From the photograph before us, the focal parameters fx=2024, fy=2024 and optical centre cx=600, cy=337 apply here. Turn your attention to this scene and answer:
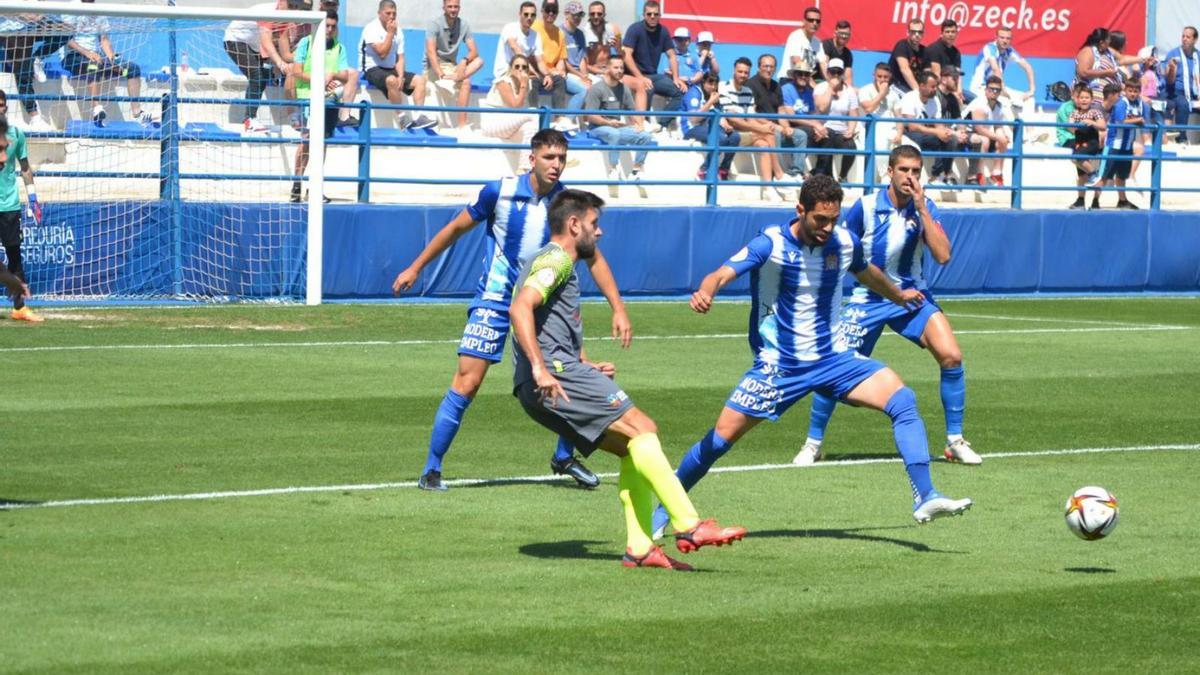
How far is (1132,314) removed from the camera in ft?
83.3

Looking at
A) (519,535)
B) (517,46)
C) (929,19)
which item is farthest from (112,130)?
(929,19)

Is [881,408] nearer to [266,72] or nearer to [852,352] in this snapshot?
[852,352]

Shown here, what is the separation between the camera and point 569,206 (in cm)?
931

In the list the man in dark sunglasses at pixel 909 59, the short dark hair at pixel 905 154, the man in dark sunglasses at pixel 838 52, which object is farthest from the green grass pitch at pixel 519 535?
the man in dark sunglasses at pixel 909 59

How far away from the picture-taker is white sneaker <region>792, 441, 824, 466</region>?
12.8 meters

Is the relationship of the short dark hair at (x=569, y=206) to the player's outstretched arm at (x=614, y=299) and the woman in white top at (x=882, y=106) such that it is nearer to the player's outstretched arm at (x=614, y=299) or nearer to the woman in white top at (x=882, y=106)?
the player's outstretched arm at (x=614, y=299)

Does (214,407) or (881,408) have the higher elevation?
(881,408)

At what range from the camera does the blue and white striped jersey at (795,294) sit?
1025 centimetres

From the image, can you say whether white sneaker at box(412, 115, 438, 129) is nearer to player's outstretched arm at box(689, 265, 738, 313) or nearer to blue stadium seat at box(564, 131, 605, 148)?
blue stadium seat at box(564, 131, 605, 148)

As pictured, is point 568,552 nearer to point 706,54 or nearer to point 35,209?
point 35,209

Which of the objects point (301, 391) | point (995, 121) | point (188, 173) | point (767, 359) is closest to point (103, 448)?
point (301, 391)

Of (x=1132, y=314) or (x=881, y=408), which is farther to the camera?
(x=1132, y=314)

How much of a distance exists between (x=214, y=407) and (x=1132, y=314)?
1439 centimetres

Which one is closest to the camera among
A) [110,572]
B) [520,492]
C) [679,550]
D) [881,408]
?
[110,572]
